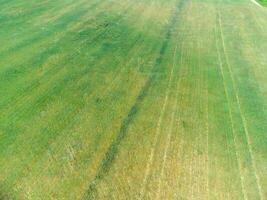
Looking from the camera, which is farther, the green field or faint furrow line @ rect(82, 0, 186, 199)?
the green field

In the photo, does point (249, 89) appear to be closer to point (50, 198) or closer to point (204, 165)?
point (204, 165)

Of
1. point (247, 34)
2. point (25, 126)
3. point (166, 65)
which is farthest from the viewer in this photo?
point (247, 34)

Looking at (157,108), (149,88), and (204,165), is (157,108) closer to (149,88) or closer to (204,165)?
(149,88)

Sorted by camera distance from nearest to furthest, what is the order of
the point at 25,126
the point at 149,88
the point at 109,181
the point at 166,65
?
the point at 109,181 → the point at 25,126 → the point at 149,88 → the point at 166,65

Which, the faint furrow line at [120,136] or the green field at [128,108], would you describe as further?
the green field at [128,108]

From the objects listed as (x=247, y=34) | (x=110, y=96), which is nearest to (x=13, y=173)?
(x=110, y=96)

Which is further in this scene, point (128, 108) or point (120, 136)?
point (128, 108)

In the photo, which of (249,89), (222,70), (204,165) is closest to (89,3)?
(222,70)

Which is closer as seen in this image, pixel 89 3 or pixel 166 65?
pixel 166 65
